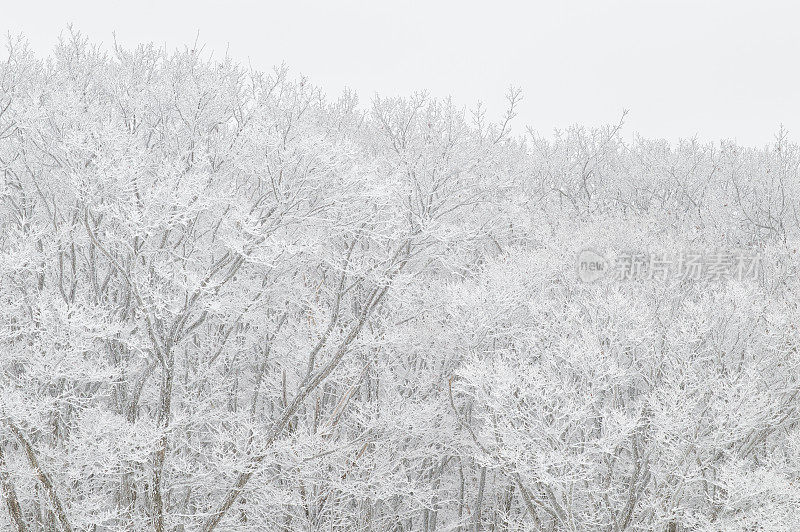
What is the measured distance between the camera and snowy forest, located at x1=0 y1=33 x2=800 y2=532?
31.4ft

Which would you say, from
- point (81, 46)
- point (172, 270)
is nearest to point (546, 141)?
point (81, 46)

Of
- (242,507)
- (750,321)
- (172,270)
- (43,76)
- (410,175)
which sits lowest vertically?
(242,507)

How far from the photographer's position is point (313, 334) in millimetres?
12195

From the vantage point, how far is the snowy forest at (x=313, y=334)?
9.59 m

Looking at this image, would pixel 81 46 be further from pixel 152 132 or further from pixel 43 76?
pixel 152 132

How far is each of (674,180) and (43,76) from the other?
2066 centimetres

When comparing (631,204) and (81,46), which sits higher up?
(81,46)

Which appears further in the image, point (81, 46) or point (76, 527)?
point (81, 46)

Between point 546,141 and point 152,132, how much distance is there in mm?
17668

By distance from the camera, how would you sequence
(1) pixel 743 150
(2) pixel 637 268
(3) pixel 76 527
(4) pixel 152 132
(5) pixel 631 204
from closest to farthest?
(3) pixel 76 527, (4) pixel 152 132, (2) pixel 637 268, (5) pixel 631 204, (1) pixel 743 150

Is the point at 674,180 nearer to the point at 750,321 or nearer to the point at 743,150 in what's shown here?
the point at 743,150

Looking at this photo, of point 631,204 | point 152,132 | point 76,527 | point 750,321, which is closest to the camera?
point 76,527

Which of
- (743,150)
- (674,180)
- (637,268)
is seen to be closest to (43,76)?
(637,268)

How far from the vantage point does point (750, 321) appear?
40.2ft
